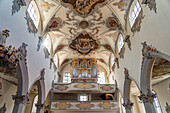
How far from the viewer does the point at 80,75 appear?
55.5ft

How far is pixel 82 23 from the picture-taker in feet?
42.2

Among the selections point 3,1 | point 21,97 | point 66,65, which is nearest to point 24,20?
point 3,1

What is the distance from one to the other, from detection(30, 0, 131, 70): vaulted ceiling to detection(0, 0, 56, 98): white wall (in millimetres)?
2298

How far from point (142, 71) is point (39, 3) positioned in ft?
30.5

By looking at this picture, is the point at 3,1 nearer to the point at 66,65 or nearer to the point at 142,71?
the point at 142,71

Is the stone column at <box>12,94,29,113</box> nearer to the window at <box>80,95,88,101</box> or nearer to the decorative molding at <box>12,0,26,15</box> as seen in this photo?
the decorative molding at <box>12,0,26,15</box>

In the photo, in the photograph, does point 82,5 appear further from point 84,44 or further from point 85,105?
point 85,105

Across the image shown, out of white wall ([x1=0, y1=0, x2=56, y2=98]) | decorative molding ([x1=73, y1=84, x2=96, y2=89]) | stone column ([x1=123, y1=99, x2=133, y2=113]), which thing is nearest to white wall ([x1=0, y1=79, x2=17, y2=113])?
white wall ([x1=0, y1=0, x2=56, y2=98])

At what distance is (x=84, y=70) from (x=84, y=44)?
13.0ft

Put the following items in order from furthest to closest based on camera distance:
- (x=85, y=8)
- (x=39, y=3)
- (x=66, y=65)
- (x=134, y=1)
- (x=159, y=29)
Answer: (x=66, y=65), (x=85, y=8), (x=39, y=3), (x=134, y=1), (x=159, y=29)

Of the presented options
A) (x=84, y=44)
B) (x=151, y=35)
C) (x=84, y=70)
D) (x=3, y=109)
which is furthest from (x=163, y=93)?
(x=3, y=109)

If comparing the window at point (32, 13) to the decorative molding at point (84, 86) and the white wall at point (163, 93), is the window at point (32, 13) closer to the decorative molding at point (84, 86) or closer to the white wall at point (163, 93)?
the decorative molding at point (84, 86)

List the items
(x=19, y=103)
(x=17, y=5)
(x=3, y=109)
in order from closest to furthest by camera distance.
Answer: (x=17, y=5) → (x=19, y=103) → (x=3, y=109)

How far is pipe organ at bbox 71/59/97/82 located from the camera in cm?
1652
